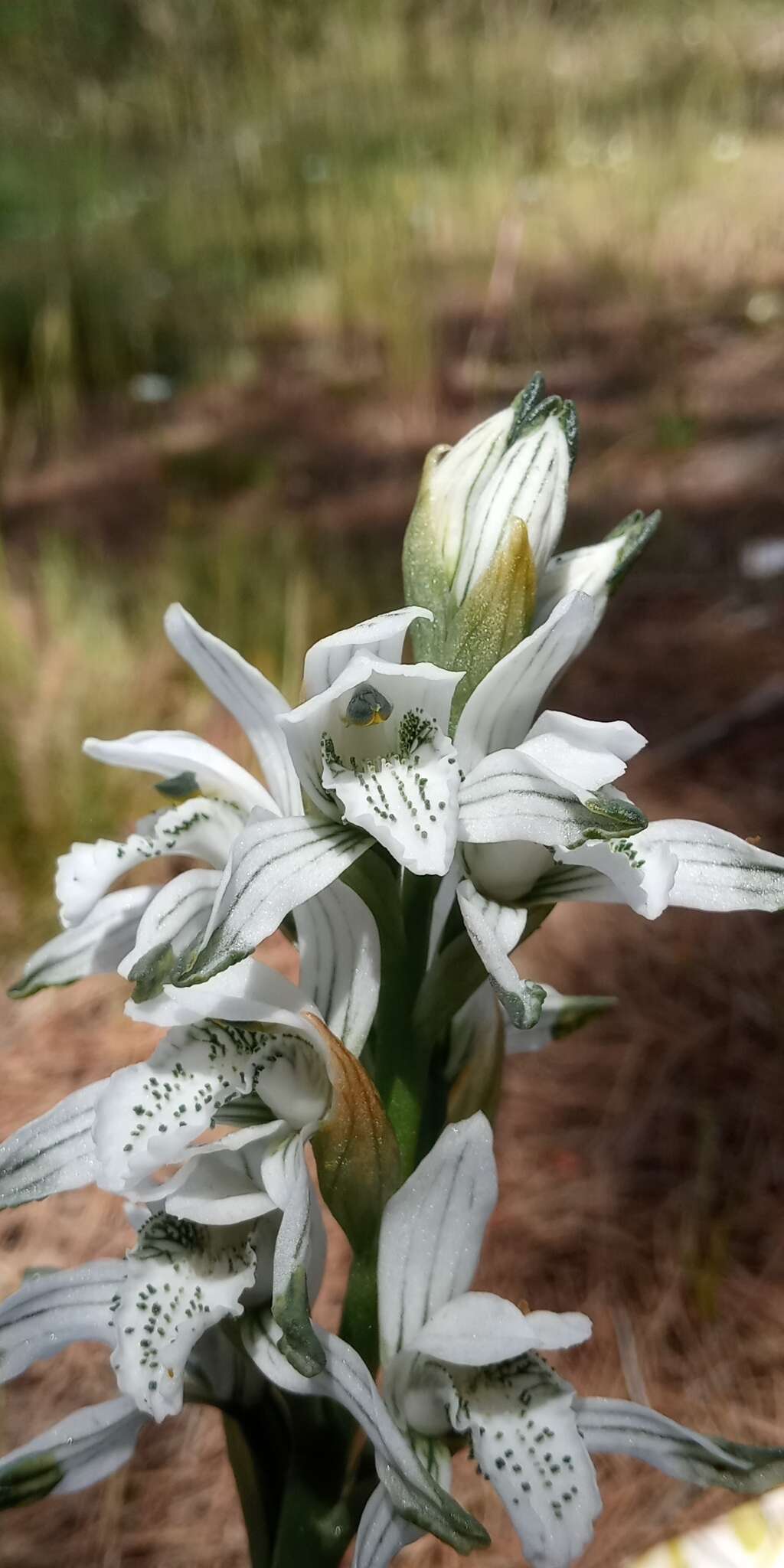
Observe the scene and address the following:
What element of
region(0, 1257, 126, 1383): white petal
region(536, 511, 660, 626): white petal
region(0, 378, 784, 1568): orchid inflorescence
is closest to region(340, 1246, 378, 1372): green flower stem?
region(0, 378, 784, 1568): orchid inflorescence

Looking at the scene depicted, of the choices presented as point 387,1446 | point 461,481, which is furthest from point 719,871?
point 387,1446

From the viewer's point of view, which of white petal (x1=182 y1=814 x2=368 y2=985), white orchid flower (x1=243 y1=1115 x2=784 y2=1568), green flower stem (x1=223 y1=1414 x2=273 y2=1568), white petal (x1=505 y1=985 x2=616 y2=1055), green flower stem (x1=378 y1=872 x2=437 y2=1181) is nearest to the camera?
white petal (x1=182 y1=814 x2=368 y2=985)

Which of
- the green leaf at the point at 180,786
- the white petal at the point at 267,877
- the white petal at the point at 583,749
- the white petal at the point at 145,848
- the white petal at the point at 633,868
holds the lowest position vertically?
the white petal at the point at 145,848

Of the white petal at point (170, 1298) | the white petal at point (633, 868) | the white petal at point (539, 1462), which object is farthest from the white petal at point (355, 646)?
the white petal at point (539, 1462)

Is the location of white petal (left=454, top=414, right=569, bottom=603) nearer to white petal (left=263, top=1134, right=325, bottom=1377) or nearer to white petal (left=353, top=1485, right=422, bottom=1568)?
white petal (left=263, top=1134, right=325, bottom=1377)

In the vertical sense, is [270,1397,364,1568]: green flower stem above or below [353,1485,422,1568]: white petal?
below

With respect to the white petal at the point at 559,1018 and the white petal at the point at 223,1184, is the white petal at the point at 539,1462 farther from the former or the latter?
the white petal at the point at 559,1018
